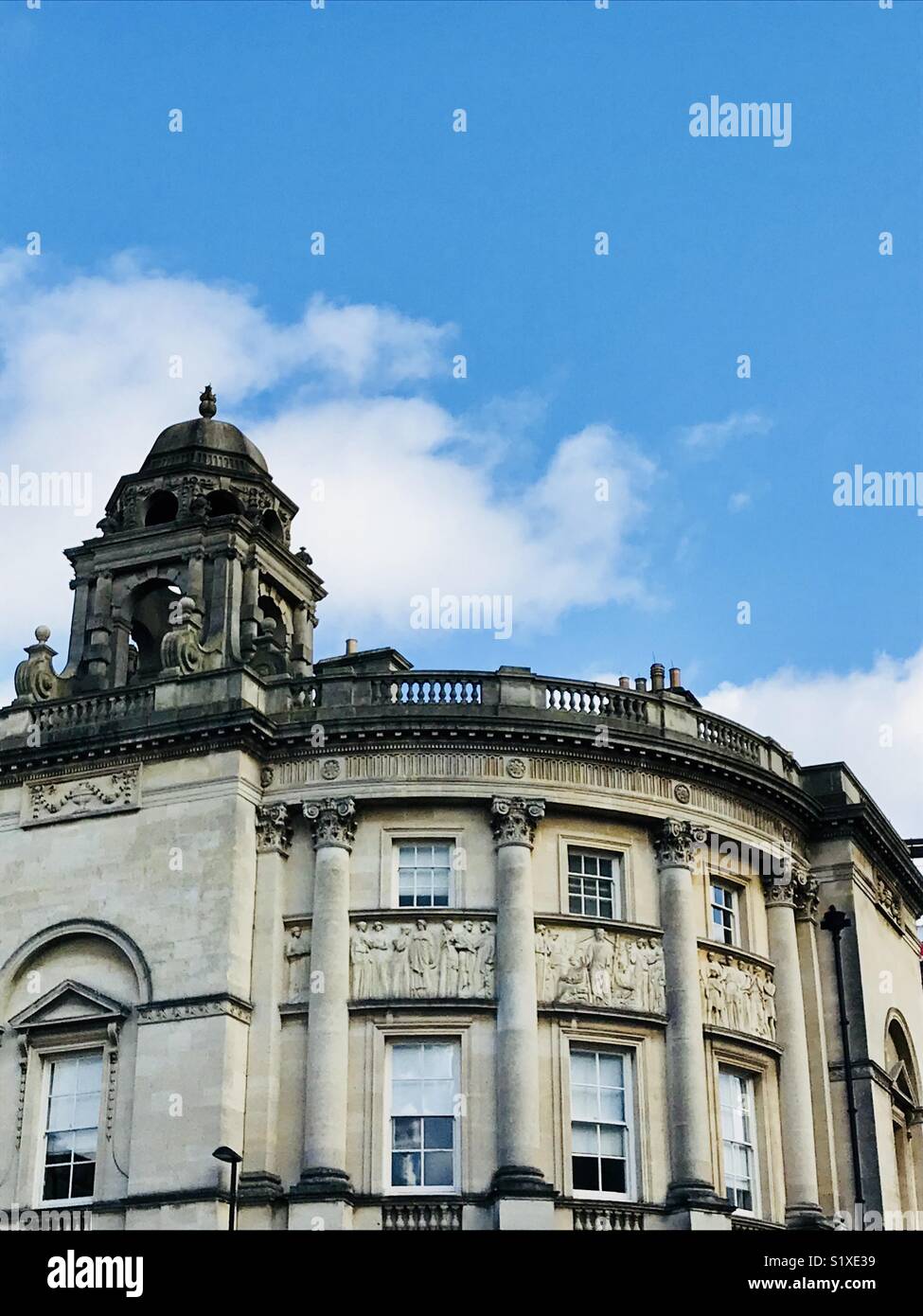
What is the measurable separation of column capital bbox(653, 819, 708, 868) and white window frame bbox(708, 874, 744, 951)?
1047mm

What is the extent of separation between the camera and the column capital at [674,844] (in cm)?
3222

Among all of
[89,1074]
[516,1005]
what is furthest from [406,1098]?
[89,1074]

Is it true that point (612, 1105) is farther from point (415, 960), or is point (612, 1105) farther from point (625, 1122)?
point (415, 960)

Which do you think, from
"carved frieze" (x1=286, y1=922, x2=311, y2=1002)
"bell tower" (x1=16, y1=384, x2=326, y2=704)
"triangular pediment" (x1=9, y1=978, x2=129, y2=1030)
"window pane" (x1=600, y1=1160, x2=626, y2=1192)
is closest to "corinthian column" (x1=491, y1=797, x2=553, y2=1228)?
"window pane" (x1=600, y1=1160, x2=626, y2=1192)

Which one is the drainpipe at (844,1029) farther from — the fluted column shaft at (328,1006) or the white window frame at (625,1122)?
the fluted column shaft at (328,1006)

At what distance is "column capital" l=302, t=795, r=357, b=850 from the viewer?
1234 inches

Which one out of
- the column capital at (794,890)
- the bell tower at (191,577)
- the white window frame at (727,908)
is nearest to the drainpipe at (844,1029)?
the column capital at (794,890)

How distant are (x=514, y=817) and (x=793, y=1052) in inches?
268

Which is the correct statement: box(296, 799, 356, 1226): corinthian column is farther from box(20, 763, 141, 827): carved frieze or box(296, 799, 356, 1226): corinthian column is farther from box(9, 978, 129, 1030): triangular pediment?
box(9, 978, 129, 1030): triangular pediment

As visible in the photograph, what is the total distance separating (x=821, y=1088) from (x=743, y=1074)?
90.8 inches

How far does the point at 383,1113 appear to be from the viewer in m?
29.7

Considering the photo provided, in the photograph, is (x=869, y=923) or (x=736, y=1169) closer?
(x=736, y=1169)
